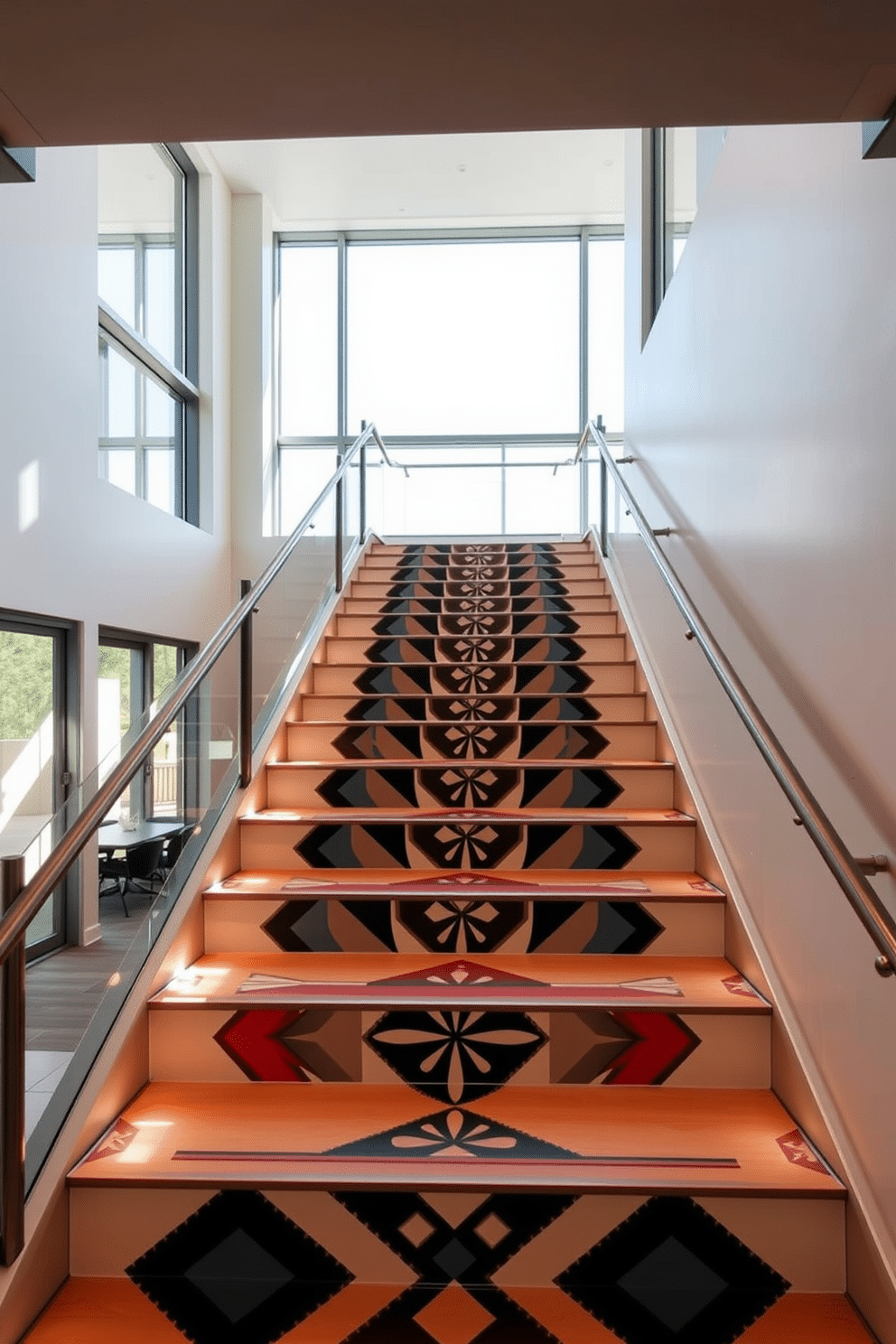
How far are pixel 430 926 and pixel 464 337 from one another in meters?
9.68

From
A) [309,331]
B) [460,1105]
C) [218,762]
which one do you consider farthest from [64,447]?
[309,331]

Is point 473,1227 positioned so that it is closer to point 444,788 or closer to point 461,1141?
point 461,1141

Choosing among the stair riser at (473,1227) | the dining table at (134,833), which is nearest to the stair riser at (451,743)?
the dining table at (134,833)

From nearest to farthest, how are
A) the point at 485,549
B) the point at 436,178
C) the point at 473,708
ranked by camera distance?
the point at 473,708
the point at 485,549
the point at 436,178

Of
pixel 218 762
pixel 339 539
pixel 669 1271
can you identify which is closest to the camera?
pixel 669 1271

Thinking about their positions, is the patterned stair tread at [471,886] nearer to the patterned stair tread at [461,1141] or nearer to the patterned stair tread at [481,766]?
the patterned stair tread at [481,766]

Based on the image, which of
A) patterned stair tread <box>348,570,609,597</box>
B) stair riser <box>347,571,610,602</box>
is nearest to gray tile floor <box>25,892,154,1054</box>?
stair riser <box>347,571,610,602</box>

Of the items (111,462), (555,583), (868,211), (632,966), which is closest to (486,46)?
(868,211)

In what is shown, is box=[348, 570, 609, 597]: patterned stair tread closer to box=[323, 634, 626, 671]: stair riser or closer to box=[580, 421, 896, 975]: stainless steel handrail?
box=[323, 634, 626, 671]: stair riser

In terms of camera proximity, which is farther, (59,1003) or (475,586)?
(475,586)

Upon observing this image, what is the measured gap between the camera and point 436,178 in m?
10.4

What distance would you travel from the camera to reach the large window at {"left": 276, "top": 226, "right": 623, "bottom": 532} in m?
11.5

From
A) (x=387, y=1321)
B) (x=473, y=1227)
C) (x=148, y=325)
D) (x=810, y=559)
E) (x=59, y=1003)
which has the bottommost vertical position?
(x=387, y=1321)

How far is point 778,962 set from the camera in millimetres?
2557
